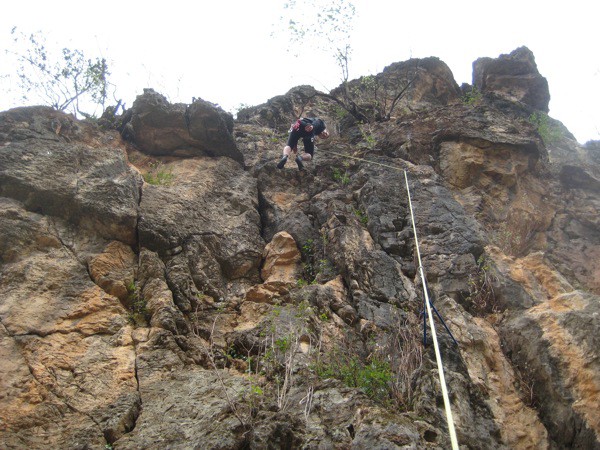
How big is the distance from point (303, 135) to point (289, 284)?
399 cm

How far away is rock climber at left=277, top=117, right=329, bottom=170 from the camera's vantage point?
10.7 metres

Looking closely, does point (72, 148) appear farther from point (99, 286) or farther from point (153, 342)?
point (153, 342)

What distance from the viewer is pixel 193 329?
696 centimetres

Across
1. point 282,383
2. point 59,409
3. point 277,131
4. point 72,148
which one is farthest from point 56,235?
point 277,131

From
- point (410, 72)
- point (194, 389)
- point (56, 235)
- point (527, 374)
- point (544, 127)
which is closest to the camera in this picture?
point (194, 389)

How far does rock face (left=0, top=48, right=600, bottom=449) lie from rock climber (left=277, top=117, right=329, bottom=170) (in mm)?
421

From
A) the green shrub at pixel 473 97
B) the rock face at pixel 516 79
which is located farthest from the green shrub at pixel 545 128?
the green shrub at pixel 473 97

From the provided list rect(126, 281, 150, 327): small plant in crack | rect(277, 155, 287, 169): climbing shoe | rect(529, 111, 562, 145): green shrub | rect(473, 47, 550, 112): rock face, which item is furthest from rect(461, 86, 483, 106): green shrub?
rect(126, 281, 150, 327): small plant in crack

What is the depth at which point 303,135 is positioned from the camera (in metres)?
10.9

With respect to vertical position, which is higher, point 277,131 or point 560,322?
point 277,131

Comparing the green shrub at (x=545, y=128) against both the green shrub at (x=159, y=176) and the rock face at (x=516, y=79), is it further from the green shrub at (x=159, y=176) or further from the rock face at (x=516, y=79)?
the green shrub at (x=159, y=176)

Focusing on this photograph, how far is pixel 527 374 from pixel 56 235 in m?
6.54

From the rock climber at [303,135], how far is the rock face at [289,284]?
0.42 metres

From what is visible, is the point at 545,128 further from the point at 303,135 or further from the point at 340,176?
the point at 303,135
